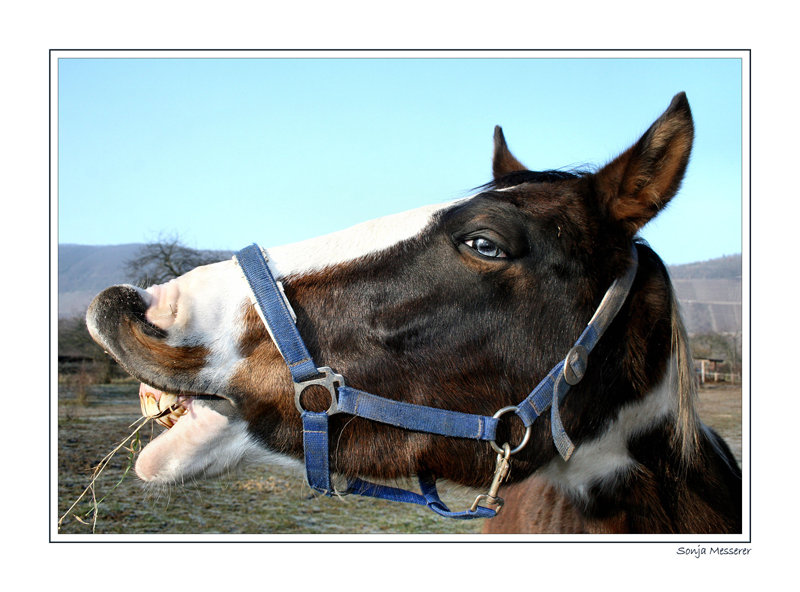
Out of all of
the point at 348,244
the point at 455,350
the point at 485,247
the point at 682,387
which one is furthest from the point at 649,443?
the point at 348,244

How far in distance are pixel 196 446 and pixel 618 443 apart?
→ 160 cm

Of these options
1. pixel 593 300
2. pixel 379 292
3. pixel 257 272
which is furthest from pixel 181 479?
pixel 593 300

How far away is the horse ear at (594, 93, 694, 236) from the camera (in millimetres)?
1771

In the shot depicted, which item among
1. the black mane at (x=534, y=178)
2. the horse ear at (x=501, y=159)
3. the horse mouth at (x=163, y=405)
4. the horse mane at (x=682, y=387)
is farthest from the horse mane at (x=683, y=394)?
the horse mouth at (x=163, y=405)

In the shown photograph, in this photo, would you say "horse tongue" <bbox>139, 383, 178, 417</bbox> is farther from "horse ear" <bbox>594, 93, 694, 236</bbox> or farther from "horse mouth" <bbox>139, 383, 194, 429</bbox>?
"horse ear" <bbox>594, 93, 694, 236</bbox>

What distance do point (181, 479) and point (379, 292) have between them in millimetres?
918

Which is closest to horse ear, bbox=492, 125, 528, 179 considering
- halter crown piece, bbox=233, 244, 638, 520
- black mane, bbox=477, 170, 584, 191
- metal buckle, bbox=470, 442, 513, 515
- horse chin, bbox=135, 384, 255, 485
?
black mane, bbox=477, 170, 584, 191

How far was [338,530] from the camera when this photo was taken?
6.30 meters

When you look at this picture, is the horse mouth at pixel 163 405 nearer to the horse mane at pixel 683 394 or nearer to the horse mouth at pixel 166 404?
the horse mouth at pixel 166 404

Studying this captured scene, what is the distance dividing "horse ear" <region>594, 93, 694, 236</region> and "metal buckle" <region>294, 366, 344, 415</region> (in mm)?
1212

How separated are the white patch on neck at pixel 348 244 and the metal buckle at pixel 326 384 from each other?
371mm

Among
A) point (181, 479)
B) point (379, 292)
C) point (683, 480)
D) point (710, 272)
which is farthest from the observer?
point (710, 272)

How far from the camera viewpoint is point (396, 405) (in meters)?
1.72
